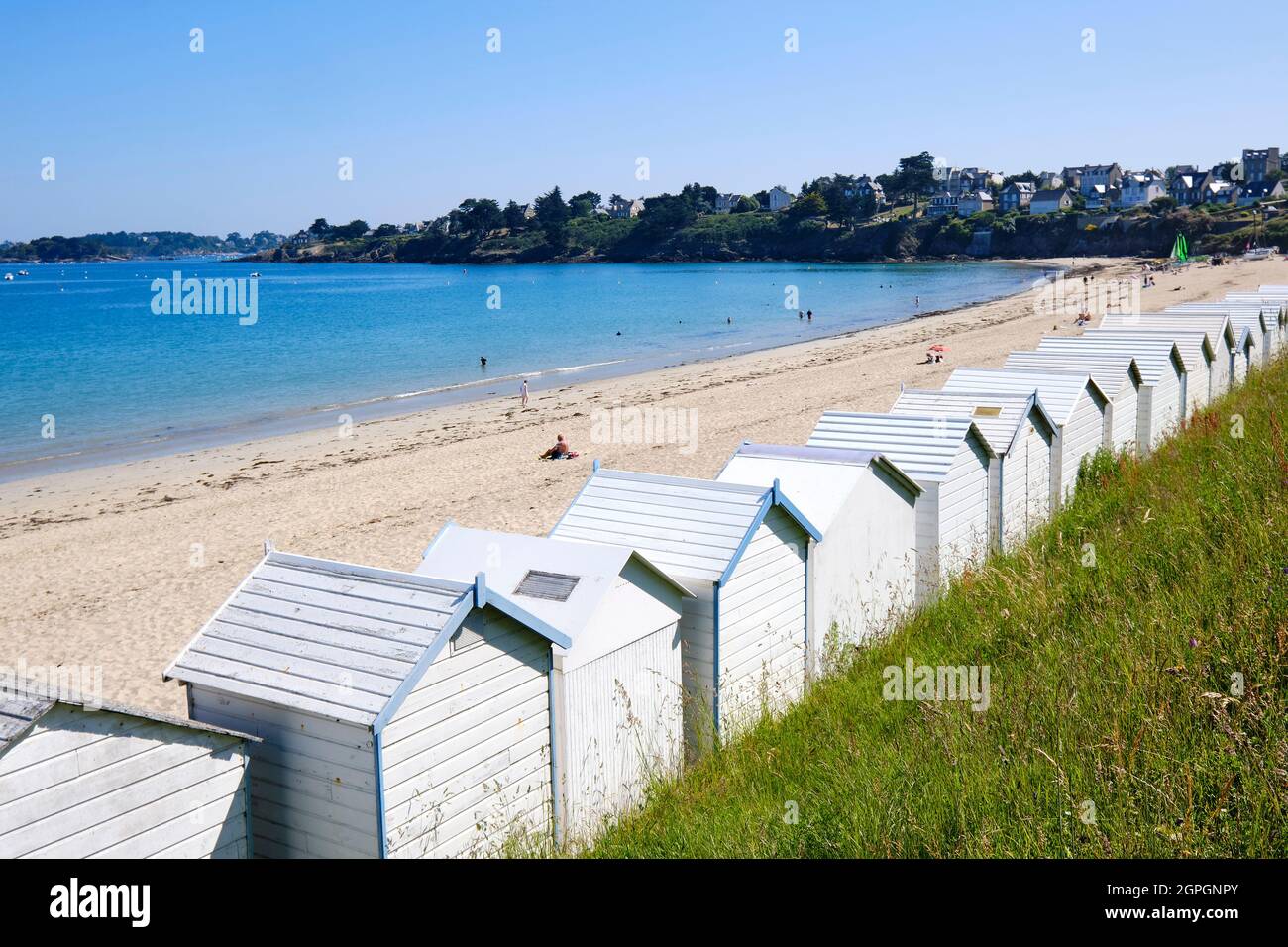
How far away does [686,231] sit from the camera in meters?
191

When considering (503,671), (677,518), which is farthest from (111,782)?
(677,518)

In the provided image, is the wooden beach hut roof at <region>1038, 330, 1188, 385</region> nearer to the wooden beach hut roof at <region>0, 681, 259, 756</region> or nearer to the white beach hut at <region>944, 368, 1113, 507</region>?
the white beach hut at <region>944, 368, 1113, 507</region>

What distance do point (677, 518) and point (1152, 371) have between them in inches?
404

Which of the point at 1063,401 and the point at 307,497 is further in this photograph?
the point at 307,497

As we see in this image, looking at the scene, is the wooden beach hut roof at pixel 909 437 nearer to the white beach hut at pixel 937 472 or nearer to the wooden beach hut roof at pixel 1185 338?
the white beach hut at pixel 937 472

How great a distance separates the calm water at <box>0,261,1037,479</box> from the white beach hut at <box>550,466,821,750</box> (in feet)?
83.9

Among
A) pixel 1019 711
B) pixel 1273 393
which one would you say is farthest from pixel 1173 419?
pixel 1019 711

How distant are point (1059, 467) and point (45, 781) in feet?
36.6

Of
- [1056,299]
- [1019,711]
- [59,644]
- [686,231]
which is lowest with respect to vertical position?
[59,644]

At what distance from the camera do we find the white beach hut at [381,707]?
5.66 m

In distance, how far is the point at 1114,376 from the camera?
14719 mm

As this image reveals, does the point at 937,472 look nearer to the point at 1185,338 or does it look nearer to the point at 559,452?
the point at 1185,338

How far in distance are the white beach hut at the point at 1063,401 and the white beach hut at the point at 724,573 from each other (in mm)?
5623
